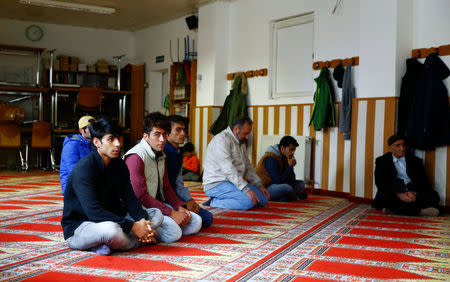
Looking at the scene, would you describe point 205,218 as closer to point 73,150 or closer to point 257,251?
point 257,251

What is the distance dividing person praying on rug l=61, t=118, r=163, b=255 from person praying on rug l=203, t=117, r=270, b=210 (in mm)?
1997

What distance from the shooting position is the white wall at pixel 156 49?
10.1 metres

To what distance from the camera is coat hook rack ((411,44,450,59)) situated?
18.0ft

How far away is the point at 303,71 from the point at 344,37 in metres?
0.95

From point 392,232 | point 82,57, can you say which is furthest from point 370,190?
point 82,57

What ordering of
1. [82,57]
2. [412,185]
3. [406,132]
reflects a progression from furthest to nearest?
1. [82,57]
2. [406,132]
3. [412,185]

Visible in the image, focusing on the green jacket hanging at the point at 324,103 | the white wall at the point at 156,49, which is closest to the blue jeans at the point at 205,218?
the green jacket hanging at the point at 324,103

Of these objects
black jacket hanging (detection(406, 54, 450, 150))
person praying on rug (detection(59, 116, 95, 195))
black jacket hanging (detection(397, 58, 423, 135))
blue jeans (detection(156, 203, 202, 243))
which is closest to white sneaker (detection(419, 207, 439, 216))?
black jacket hanging (detection(406, 54, 450, 150))

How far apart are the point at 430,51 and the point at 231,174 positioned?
285 cm

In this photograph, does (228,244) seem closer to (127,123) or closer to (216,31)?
(216,31)

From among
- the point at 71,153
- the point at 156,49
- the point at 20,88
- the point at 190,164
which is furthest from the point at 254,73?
the point at 20,88

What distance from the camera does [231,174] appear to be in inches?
200

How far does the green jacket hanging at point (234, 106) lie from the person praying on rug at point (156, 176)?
4477 mm

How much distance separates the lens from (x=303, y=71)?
24.1 ft
